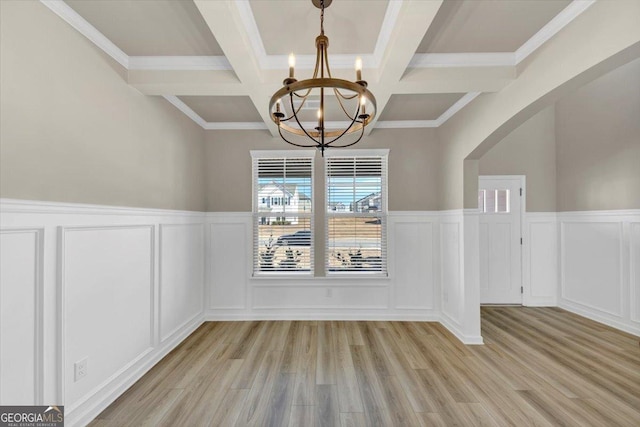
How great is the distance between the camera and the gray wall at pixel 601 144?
362cm

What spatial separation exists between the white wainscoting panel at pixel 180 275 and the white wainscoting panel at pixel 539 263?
4.88m

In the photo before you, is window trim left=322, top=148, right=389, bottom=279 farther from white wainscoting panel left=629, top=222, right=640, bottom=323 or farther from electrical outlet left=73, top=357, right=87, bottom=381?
white wainscoting panel left=629, top=222, right=640, bottom=323

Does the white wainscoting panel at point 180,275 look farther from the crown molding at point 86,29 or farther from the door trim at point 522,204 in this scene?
the door trim at point 522,204

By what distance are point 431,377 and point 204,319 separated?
3019 millimetres

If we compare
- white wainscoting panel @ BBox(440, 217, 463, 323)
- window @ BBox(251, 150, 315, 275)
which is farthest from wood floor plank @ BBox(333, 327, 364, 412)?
white wainscoting panel @ BBox(440, 217, 463, 323)

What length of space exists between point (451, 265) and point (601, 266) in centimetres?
209

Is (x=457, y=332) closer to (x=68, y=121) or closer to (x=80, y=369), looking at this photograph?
(x=80, y=369)

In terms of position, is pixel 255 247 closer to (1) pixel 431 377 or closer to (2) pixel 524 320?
(1) pixel 431 377

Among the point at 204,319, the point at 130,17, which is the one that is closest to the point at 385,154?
the point at 130,17

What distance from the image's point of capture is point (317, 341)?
11.2ft

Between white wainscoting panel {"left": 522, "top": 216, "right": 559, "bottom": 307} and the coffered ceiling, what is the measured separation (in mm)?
2908

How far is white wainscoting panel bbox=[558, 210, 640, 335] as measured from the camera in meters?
3.60

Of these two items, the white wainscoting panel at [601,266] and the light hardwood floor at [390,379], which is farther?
the white wainscoting panel at [601,266]

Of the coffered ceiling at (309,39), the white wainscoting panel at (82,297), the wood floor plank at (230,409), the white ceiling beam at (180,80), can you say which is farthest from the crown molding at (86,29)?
the wood floor plank at (230,409)
